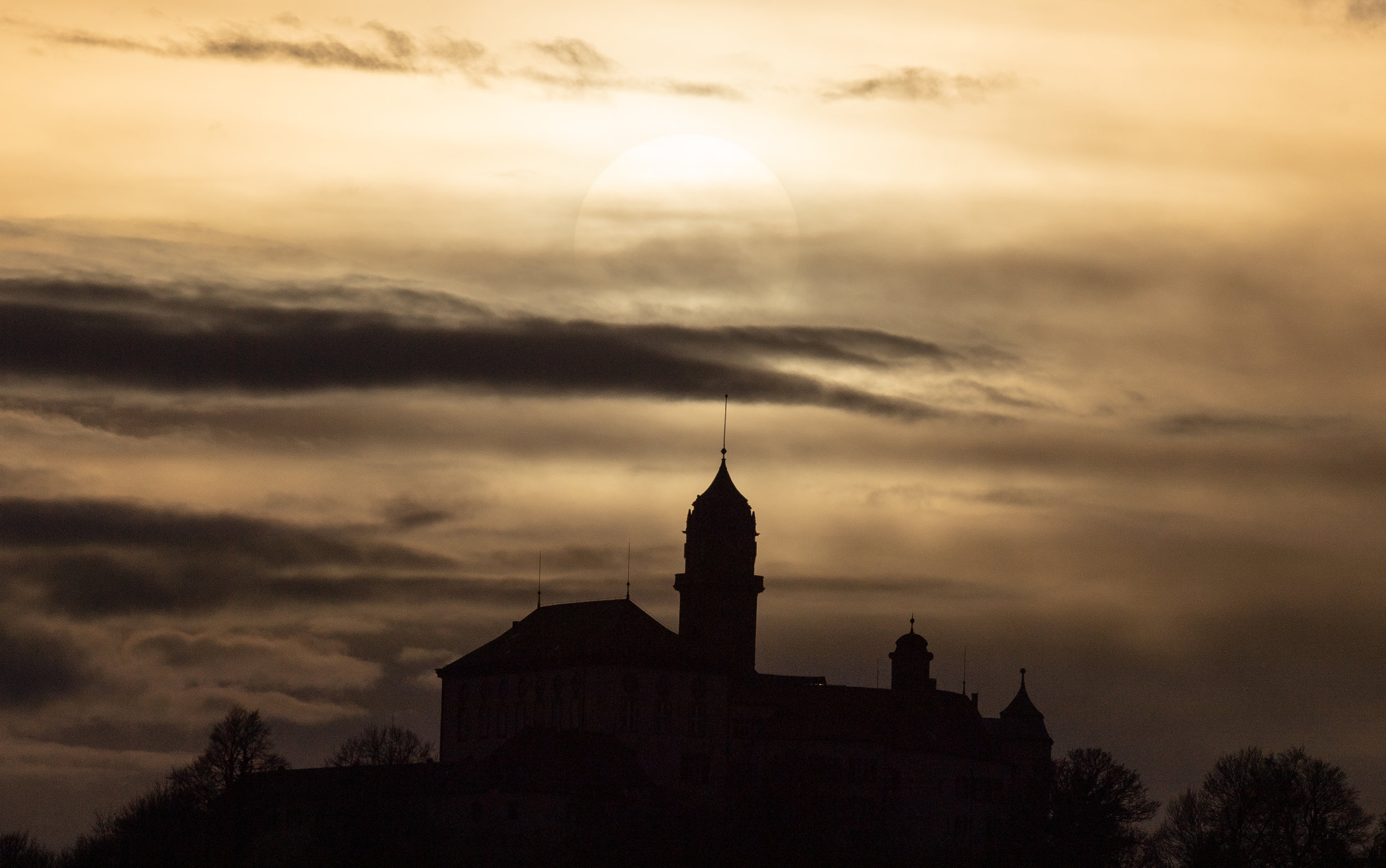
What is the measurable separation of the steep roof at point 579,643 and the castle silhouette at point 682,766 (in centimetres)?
15

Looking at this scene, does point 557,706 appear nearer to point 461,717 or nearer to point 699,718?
point 699,718

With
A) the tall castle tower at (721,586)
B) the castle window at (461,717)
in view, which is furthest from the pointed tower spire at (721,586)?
the castle window at (461,717)

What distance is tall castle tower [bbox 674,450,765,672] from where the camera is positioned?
15388 centimetres

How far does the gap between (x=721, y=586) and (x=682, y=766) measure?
14.3m

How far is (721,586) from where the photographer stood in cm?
15450

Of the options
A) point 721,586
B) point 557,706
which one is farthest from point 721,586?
point 557,706

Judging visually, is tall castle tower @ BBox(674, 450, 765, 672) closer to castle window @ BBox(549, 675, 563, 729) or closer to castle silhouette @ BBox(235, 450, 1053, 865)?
castle silhouette @ BBox(235, 450, 1053, 865)

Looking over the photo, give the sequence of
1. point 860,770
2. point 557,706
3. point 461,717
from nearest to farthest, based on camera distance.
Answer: point 557,706 → point 860,770 → point 461,717

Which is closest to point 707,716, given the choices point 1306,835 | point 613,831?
point 613,831

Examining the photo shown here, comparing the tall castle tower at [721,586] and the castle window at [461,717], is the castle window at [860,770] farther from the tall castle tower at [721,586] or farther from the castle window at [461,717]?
the castle window at [461,717]

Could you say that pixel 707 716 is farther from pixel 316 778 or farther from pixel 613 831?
pixel 316 778

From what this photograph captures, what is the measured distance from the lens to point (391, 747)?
161m

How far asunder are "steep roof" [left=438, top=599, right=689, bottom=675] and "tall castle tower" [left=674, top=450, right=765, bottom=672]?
4.70 meters

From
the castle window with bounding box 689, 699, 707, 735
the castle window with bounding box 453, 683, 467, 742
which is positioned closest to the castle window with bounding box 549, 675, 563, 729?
the castle window with bounding box 689, 699, 707, 735
